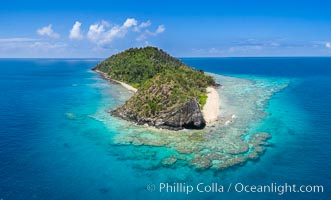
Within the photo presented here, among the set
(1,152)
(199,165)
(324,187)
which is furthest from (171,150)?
(1,152)

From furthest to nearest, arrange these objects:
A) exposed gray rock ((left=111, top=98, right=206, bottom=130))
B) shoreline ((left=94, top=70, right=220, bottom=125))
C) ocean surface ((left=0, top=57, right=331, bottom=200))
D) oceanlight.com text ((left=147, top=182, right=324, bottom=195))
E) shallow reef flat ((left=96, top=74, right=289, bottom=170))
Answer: shoreline ((left=94, top=70, right=220, bottom=125)) → exposed gray rock ((left=111, top=98, right=206, bottom=130)) → shallow reef flat ((left=96, top=74, right=289, bottom=170)) → oceanlight.com text ((left=147, top=182, right=324, bottom=195)) → ocean surface ((left=0, top=57, right=331, bottom=200))

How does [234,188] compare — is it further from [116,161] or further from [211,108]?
[211,108]

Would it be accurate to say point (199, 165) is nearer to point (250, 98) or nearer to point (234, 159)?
point (234, 159)

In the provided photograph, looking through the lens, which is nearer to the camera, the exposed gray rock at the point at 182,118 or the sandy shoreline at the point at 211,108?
the exposed gray rock at the point at 182,118

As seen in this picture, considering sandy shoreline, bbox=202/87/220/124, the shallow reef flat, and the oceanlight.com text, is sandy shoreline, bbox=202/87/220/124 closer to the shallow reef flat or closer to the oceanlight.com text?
the shallow reef flat

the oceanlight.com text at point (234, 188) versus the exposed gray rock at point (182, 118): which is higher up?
the exposed gray rock at point (182, 118)

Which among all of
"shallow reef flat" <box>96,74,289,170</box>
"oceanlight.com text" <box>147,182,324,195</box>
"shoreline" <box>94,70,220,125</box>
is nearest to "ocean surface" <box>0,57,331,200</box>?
"oceanlight.com text" <box>147,182,324,195</box>

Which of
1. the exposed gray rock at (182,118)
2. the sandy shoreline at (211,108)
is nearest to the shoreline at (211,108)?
the sandy shoreline at (211,108)

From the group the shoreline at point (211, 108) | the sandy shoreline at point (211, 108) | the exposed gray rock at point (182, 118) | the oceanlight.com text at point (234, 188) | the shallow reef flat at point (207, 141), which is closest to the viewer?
the oceanlight.com text at point (234, 188)

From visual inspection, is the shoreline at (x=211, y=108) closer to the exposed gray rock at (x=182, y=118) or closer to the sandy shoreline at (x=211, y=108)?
the sandy shoreline at (x=211, y=108)

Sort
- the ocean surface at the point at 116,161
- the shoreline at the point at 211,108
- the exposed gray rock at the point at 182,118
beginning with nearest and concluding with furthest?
the ocean surface at the point at 116,161
the exposed gray rock at the point at 182,118
the shoreline at the point at 211,108
